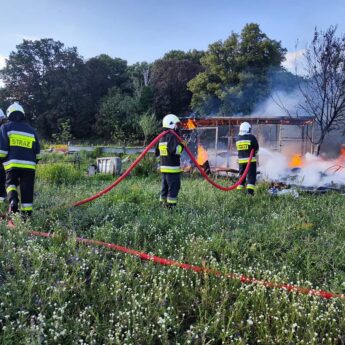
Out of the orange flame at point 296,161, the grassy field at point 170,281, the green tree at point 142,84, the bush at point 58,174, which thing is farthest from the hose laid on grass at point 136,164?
the green tree at point 142,84

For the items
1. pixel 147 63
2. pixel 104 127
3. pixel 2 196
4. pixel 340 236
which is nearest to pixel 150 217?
pixel 340 236

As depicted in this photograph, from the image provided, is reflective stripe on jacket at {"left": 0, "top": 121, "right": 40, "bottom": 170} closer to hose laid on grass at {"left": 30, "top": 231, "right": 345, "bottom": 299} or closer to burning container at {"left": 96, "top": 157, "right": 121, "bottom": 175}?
hose laid on grass at {"left": 30, "top": 231, "right": 345, "bottom": 299}

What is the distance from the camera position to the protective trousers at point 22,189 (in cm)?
→ 525

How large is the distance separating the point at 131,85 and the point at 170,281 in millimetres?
33933

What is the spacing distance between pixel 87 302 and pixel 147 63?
3861 centimetres

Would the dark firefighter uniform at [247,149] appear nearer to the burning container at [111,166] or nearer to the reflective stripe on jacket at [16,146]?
the reflective stripe on jacket at [16,146]

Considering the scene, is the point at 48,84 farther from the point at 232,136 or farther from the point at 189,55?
the point at 232,136

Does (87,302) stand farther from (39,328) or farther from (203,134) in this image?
(203,134)

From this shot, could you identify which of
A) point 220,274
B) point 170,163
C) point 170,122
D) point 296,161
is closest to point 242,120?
point 296,161

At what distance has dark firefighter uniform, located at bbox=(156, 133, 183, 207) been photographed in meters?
6.12

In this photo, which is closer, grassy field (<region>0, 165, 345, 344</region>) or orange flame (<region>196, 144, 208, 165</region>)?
grassy field (<region>0, 165, 345, 344</region>)

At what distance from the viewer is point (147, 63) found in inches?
1534

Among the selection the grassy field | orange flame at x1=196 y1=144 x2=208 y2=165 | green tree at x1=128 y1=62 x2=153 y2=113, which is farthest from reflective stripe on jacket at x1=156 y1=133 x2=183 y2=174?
green tree at x1=128 y1=62 x2=153 y2=113

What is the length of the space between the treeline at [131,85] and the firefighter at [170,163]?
53.9ft
